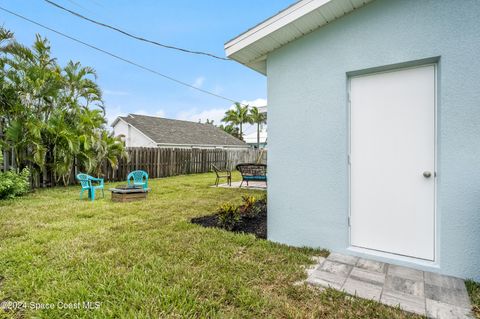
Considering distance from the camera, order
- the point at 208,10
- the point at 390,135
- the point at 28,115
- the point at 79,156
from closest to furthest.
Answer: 1. the point at 390,135
2. the point at 28,115
3. the point at 79,156
4. the point at 208,10

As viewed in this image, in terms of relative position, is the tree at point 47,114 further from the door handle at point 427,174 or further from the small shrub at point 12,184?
the door handle at point 427,174

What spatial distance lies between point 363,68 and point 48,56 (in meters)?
11.7

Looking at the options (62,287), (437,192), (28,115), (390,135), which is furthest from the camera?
(28,115)

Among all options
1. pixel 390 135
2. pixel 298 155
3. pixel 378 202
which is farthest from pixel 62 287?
pixel 390 135

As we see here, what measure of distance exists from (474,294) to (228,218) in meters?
3.65

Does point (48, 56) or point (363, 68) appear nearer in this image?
point (363, 68)

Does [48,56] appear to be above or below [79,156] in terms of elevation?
above

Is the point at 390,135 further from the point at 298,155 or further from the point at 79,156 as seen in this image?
the point at 79,156

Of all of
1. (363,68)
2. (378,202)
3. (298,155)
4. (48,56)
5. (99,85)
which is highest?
(48,56)

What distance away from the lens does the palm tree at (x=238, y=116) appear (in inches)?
1518

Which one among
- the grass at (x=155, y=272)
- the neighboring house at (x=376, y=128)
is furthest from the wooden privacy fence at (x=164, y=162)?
the neighboring house at (x=376, y=128)

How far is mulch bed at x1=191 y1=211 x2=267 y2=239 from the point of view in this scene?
473cm

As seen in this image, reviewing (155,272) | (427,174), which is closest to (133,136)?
(155,272)

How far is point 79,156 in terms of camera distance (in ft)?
32.2
